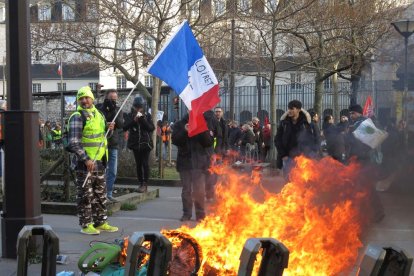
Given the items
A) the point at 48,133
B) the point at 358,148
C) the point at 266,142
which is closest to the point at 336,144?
the point at 358,148

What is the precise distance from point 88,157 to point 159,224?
180 centimetres

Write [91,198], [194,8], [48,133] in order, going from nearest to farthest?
1. [91,198]
2. [194,8]
3. [48,133]

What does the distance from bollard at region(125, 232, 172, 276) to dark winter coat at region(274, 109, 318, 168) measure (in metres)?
5.04

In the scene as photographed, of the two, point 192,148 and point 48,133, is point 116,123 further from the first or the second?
point 48,133

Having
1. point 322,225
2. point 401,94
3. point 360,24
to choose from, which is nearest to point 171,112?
point 360,24

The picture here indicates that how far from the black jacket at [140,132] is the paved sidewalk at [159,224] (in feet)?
3.44

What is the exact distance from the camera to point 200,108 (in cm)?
713

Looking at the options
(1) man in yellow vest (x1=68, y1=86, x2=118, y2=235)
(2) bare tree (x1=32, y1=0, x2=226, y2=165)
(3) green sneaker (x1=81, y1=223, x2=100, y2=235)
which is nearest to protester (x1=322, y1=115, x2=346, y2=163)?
(1) man in yellow vest (x1=68, y1=86, x2=118, y2=235)

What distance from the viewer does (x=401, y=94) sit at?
9.89 meters

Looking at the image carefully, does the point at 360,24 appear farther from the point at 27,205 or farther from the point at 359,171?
the point at 27,205

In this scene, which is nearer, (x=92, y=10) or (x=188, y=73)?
(x=188, y=73)

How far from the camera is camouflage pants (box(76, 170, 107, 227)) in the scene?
23.2ft

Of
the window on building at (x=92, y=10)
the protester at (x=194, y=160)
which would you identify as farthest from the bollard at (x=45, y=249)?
the window on building at (x=92, y=10)

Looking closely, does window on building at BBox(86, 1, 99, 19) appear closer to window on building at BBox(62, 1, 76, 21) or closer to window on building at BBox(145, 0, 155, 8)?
window on building at BBox(62, 1, 76, 21)
